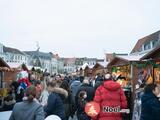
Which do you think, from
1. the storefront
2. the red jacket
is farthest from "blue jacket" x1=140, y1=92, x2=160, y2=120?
the storefront

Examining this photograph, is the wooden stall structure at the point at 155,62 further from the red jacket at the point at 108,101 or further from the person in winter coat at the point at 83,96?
the red jacket at the point at 108,101

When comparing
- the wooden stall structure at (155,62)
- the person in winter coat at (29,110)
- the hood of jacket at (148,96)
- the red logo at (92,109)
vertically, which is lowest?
the red logo at (92,109)

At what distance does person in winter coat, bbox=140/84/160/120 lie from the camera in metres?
7.90

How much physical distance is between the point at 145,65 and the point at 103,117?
24.2 feet

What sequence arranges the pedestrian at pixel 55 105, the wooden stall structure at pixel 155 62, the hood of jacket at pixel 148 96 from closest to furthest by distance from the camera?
the hood of jacket at pixel 148 96
the pedestrian at pixel 55 105
the wooden stall structure at pixel 155 62

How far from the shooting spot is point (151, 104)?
26.1ft

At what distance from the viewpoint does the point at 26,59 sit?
142m

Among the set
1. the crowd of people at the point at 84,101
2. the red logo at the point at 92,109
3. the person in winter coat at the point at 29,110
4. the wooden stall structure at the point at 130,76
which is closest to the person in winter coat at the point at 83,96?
the crowd of people at the point at 84,101

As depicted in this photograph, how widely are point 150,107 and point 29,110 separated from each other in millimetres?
2362

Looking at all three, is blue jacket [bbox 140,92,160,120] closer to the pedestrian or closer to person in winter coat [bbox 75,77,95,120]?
the pedestrian

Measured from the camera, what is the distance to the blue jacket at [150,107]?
25.9ft

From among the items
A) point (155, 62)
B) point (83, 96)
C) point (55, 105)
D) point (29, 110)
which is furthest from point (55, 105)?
point (155, 62)

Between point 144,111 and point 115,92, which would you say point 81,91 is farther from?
point 144,111

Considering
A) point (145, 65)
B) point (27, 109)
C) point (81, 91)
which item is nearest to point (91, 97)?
point (81, 91)
